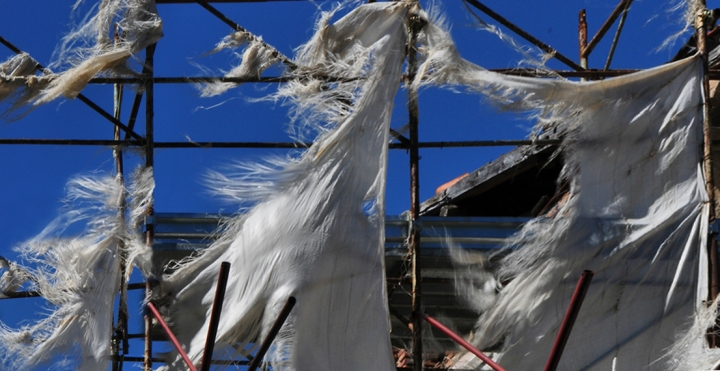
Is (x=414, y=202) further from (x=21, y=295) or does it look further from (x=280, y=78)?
(x=21, y=295)

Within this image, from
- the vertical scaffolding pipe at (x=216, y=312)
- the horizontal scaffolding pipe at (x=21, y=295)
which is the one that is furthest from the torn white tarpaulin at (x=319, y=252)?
the horizontal scaffolding pipe at (x=21, y=295)

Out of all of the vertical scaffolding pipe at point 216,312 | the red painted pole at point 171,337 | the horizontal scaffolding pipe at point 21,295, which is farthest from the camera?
the horizontal scaffolding pipe at point 21,295

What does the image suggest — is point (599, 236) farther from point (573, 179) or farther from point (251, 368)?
point (251, 368)

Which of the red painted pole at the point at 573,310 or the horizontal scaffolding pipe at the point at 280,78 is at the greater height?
the horizontal scaffolding pipe at the point at 280,78

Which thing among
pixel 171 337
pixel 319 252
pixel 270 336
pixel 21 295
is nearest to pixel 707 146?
pixel 319 252

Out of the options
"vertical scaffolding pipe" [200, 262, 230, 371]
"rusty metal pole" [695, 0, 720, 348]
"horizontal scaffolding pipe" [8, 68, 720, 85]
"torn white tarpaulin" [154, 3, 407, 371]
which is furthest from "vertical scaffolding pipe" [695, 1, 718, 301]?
"vertical scaffolding pipe" [200, 262, 230, 371]

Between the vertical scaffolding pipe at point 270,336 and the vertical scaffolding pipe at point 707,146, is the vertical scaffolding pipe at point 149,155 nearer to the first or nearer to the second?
the vertical scaffolding pipe at point 270,336

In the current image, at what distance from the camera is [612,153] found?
35.1ft

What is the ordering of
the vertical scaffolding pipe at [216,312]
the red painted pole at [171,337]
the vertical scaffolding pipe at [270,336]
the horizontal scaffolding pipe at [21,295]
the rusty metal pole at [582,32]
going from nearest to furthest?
the vertical scaffolding pipe at [216,312], the vertical scaffolding pipe at [270,336], the red painted pole at [171,337], the horizontal scaffolding pipe at [21,295], the rusty metal pole at [582,32]

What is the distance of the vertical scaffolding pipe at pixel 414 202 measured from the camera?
10.2m

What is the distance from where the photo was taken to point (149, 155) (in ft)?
36.4

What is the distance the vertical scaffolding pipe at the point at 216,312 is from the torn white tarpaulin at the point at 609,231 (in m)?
2.46

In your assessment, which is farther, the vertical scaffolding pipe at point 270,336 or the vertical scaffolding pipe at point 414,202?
the vertical scaffolding pipe at point 414,202

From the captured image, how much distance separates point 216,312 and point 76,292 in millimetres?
2297
